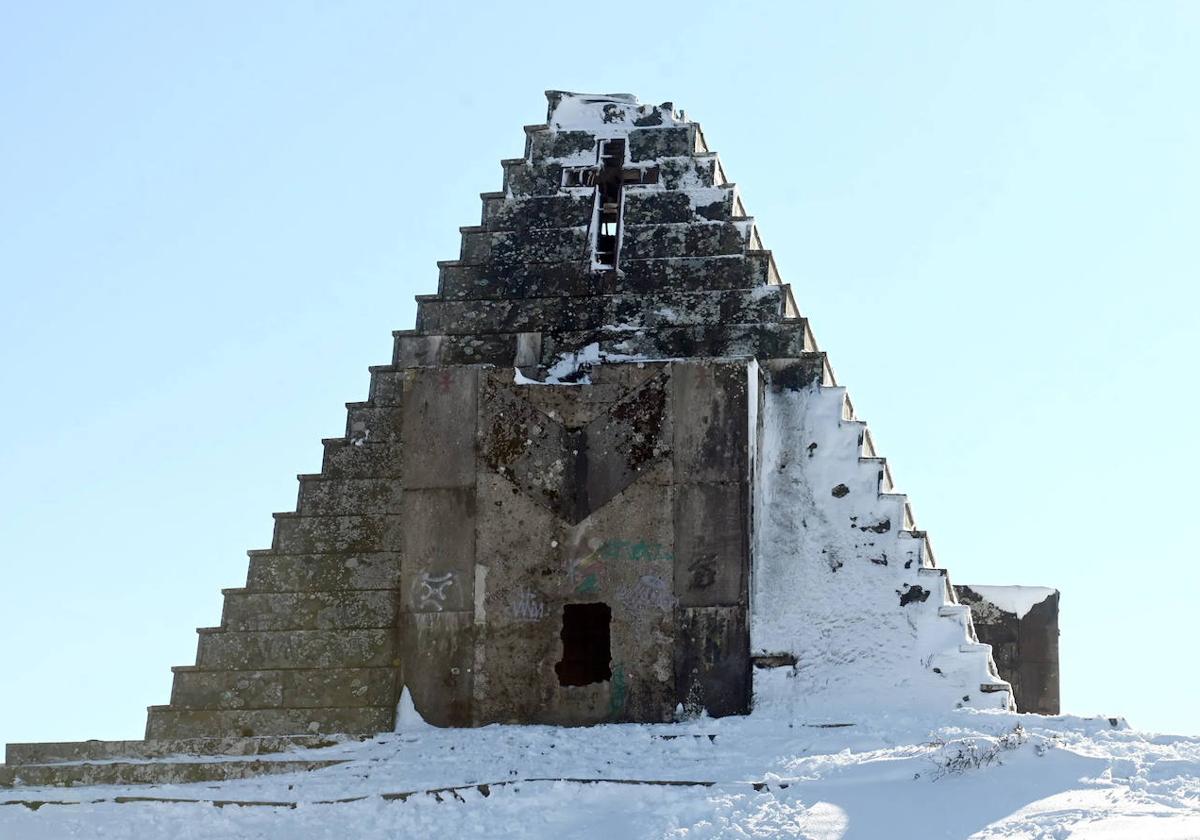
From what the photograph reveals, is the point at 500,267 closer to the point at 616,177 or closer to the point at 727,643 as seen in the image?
the point at 616,177

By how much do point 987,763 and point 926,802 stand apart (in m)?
0.64

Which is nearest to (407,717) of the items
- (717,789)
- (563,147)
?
(717,789)

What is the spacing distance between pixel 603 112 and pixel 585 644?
215 inches

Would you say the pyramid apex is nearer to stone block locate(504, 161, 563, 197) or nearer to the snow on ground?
stone block locate(504, 161, 563, 197)

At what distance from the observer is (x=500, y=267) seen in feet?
62.6

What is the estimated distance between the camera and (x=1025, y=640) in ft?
72.8

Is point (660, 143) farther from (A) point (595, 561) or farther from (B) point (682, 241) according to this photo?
(A) point (595, 561)

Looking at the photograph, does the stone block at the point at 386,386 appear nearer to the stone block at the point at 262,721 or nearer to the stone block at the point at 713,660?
the stone block at the point at 262,721

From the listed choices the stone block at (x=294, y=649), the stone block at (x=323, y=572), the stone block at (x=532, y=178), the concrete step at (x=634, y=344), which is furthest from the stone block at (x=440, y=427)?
the stone block at (x=532, y=178)

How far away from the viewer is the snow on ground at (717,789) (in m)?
13.0

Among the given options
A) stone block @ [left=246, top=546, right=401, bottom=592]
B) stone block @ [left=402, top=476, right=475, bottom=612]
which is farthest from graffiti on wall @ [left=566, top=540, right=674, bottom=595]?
stone block @ [left=246, top=546, right=401, bottom=592]

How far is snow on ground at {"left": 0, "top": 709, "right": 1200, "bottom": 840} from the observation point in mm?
13031

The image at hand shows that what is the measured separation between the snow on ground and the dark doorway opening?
59 centimetres

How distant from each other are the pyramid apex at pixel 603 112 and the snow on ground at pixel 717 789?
19.9 feet
